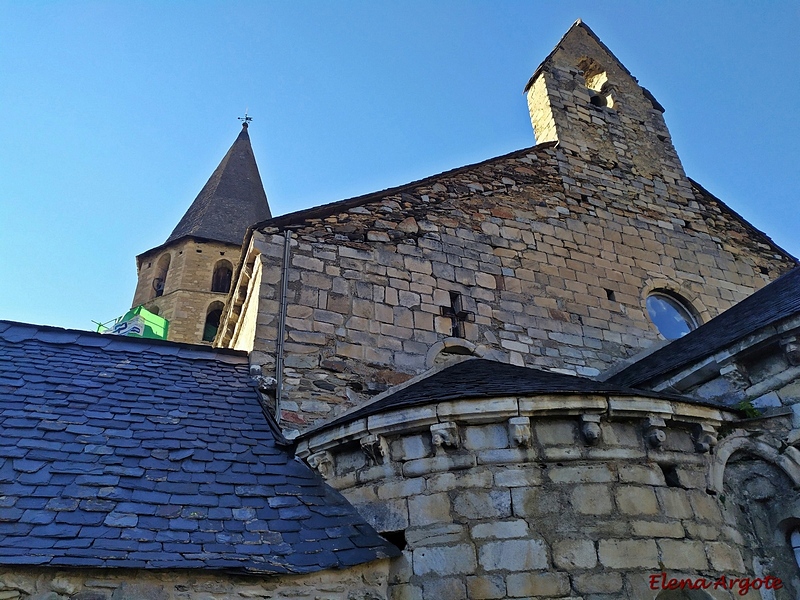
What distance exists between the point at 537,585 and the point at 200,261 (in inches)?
716

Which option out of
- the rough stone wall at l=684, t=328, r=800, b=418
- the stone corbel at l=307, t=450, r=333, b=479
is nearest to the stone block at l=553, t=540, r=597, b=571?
the stone corbel at l=307, t=450, r=333, b=479

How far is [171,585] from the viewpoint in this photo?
12.4 ft

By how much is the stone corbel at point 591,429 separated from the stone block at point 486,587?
1.15m

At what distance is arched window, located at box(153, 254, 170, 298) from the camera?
20892 millimetres

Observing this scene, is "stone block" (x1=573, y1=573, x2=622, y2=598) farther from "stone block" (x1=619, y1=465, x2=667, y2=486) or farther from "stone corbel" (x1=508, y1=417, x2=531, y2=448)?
"stone corbel" (x1=508, y1=417, x2=531, y2=448)

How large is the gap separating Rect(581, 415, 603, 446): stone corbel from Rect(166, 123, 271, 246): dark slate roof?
701 inches

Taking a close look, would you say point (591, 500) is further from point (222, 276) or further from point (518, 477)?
point (222, 276)

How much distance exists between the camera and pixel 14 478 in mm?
4234

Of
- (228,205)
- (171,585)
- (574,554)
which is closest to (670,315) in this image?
(574,554)

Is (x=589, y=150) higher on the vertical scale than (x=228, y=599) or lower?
higher

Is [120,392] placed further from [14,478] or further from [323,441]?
[323,441]

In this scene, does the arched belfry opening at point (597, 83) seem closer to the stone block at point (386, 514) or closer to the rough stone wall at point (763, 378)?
the rough stone wall at point (763, 378)

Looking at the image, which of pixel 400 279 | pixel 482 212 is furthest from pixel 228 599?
pixel 482 212

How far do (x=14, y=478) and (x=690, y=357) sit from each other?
220 inches
